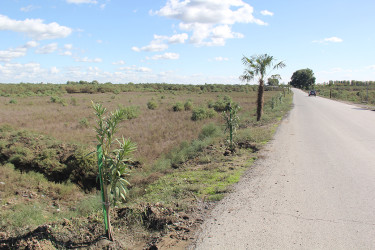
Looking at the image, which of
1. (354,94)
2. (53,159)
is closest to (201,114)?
(53,159)

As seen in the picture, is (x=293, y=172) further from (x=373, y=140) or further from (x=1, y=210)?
(x=1, y=210)

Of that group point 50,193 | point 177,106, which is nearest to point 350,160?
point 50,193

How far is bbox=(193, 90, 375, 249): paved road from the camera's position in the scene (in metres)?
4.08

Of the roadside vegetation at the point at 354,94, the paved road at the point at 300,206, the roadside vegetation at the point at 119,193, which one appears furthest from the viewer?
the roadside vegetation at the point at 354,94

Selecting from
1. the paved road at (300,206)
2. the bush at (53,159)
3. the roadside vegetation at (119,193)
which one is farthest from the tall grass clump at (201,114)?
the paved road at (300,206)

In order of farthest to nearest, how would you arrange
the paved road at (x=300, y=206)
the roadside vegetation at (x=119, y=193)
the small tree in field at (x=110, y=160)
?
1. the roadside vegetation at (x=119, y=193)
2. the paved road at (x=300, y=206)
3. the small tree in field at (x=110, y=160)

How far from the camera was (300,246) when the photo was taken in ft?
12.8

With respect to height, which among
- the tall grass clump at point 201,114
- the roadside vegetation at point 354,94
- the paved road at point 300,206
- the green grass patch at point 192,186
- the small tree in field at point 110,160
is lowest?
the green grass patch at point 192,186

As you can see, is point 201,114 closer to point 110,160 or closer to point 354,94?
point 110,160

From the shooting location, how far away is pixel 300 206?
17.2ft

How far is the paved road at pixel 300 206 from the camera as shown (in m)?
4.08

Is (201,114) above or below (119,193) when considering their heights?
below

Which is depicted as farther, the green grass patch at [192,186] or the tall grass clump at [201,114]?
the tall grass clump at [201,114]

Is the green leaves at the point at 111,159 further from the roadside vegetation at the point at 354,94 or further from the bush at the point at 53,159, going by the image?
the roadside vegetation at the point at 354,94
